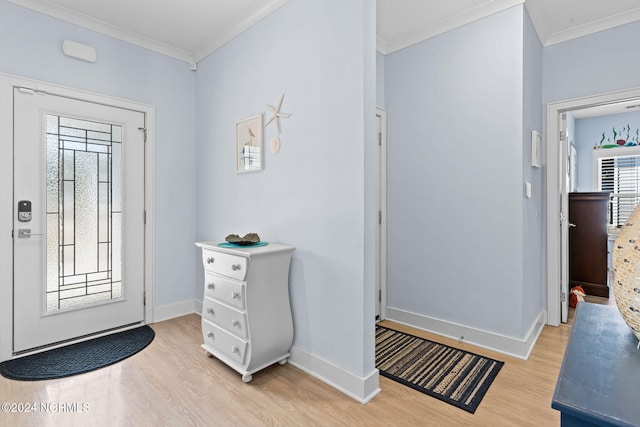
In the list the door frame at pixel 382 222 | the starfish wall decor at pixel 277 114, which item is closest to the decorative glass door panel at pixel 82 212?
the starfish wall decor at pixel 277 114

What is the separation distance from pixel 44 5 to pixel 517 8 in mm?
3577

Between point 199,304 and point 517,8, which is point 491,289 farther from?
point 199,304

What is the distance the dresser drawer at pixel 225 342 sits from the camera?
7.07 feet

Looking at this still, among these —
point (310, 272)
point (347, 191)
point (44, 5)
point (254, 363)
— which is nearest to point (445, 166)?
point (347, 191)

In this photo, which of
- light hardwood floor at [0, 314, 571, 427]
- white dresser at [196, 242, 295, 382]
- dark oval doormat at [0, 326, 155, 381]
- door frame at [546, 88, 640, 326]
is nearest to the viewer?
light hardwood floor at [0, 314, 571, 427]

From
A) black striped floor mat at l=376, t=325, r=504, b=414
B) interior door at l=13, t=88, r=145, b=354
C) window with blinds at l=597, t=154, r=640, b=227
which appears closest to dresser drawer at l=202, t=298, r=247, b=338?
black striped floor mat at l=376, t=325, r=504, b=414

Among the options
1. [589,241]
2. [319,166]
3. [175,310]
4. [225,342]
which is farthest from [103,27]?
[589,241]

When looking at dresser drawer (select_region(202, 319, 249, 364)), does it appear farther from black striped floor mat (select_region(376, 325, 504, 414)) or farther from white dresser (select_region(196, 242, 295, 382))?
black striped floor mat (select_region(376, 325, 504, 414))

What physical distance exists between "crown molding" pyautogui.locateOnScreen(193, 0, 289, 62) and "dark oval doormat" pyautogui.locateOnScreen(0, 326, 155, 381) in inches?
106

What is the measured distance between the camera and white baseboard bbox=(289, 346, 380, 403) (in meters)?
1.98

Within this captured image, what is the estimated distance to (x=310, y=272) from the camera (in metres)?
2.29

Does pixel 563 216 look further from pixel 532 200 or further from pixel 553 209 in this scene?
pixel 532 200

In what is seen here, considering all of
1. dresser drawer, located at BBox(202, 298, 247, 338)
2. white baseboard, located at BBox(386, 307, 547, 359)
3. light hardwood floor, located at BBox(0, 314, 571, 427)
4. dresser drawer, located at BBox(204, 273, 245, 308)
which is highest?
dresser drawer, located at BBox(204, 273, 245, 308)

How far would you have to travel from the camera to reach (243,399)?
6.48 feet
